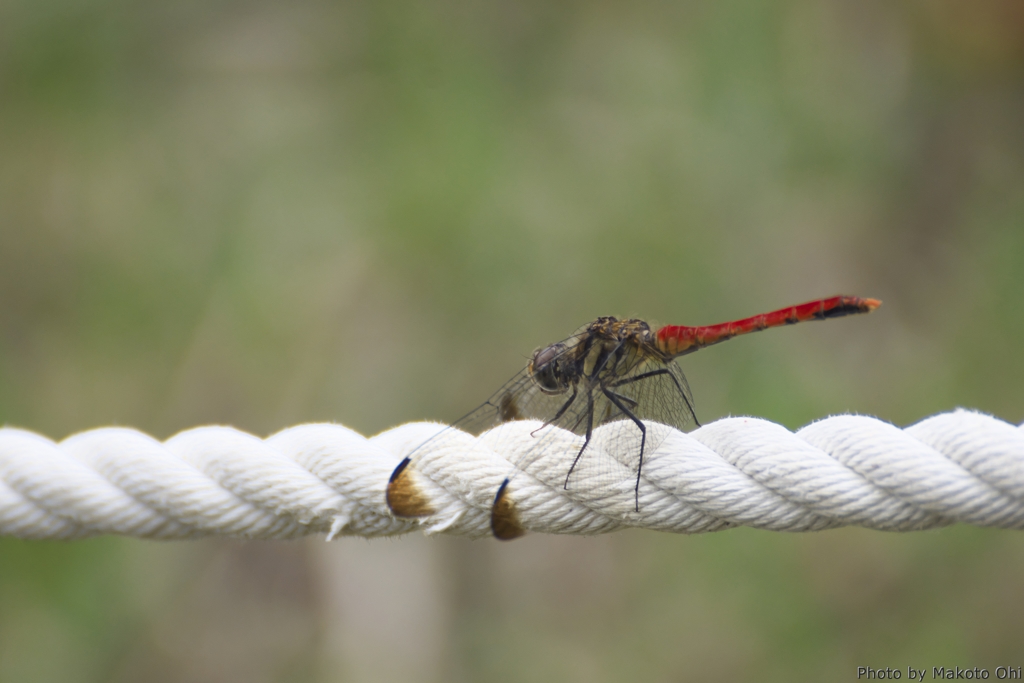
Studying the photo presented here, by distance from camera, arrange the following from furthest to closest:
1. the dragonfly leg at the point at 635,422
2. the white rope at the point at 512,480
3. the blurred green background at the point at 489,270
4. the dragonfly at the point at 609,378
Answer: the blurred green background at the point at 489,270 < the dragonfly at the point at 609,378 < the dragonfly leg at the point at 635,422 < the white rope at the point at 512,480

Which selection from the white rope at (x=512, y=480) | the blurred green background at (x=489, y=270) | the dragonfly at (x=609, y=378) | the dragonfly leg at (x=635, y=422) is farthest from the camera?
the blurred green background at (x=489, y=270)

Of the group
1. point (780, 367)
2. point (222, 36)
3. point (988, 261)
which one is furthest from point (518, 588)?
point (222, 36)

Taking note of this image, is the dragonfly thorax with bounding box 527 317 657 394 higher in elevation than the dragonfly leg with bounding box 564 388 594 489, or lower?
higher

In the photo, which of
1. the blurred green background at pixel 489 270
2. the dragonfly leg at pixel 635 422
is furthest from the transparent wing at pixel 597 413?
the blurred green background at pixel 489 270

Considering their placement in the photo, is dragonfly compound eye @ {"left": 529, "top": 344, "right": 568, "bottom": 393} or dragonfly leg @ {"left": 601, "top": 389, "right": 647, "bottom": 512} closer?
dragonfly leg @ {"left": 601, "top": 389, "right": 647, "bottom": 512}

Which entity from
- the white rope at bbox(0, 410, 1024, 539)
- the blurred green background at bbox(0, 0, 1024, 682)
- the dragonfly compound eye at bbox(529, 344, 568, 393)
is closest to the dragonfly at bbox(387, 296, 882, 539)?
the dragonfly compound eye at bbox(529, 344, 568, 393)

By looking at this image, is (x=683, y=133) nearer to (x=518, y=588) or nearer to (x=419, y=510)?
(x=518, y=588)

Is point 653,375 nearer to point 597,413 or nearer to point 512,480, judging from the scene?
point 597,413

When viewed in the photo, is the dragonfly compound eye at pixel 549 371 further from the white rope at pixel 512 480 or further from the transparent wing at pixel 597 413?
the white rope at pixel 512 480

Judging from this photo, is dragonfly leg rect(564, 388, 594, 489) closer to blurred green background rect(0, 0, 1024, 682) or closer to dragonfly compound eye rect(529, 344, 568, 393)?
dragonfly compound eye rect(529, 344, 568, 393)
